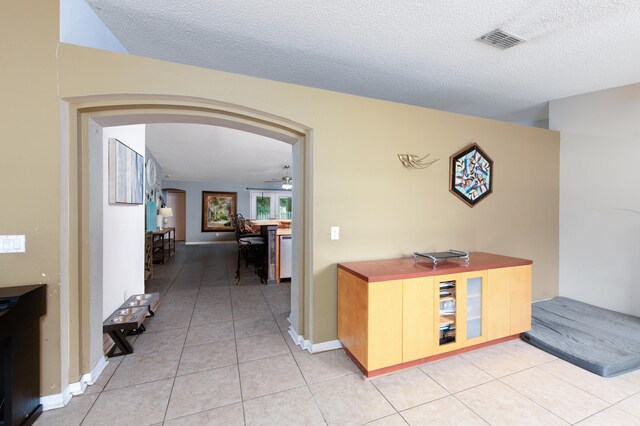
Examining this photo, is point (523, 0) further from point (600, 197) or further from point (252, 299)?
point (252, 299)

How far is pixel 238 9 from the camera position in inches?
73.5

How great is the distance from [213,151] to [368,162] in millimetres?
4047

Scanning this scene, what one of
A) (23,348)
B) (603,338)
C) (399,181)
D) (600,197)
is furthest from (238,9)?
(600,197)

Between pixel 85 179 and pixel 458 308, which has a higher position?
pixel 85 179

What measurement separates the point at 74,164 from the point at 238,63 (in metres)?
1.72

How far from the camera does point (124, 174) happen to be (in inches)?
101

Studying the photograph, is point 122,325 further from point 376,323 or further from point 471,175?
point 471,175

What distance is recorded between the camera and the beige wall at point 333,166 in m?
1.62

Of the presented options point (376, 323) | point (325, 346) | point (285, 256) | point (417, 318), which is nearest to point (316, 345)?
point (325, 346)

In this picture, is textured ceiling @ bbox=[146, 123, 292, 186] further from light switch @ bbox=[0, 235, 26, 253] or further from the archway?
light switch @ bbox=[0, 235, 26, 253]

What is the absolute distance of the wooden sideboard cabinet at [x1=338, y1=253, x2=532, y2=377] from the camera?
6.40 feet

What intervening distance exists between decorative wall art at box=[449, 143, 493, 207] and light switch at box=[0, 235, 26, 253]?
3.60 m

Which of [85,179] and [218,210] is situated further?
[218,210]

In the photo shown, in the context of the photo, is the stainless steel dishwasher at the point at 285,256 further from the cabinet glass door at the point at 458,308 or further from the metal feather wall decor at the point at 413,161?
the cabinet glass door at the point at 458,308
